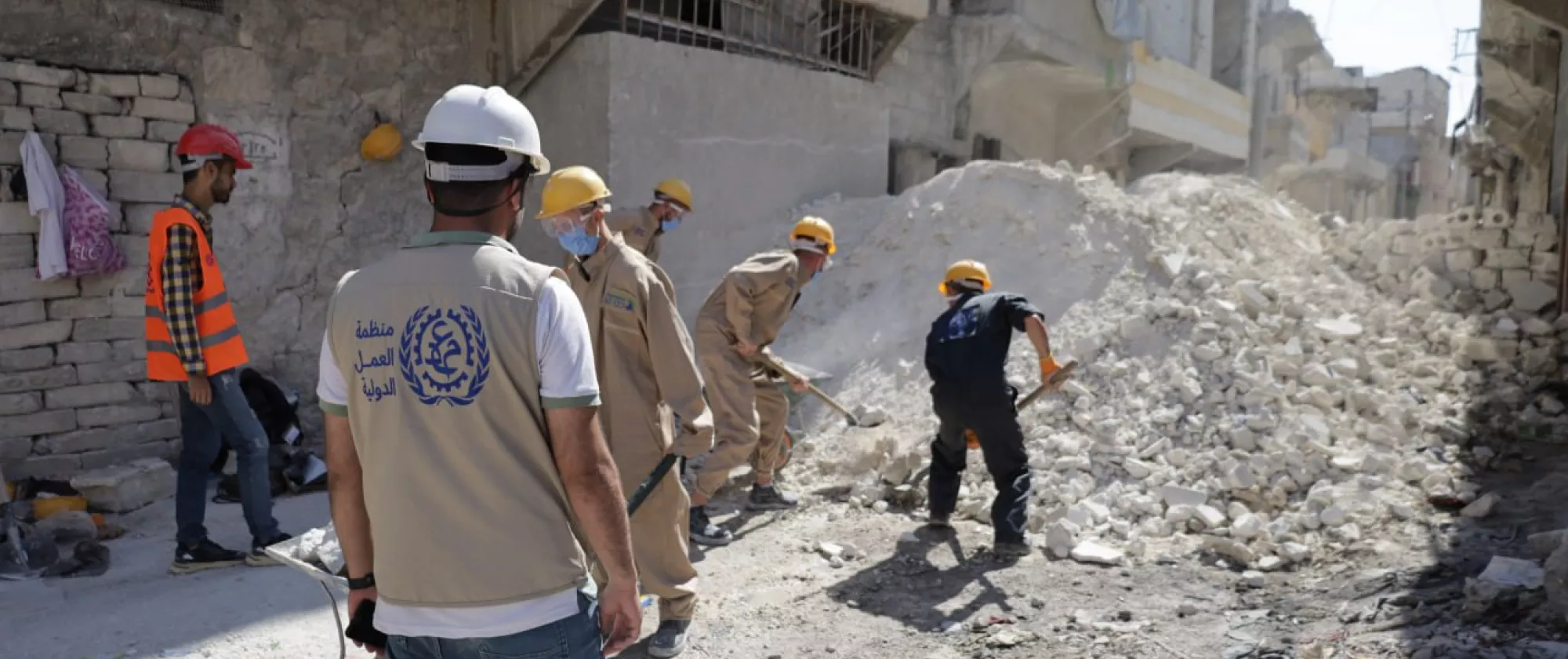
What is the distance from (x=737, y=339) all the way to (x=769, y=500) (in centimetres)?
101

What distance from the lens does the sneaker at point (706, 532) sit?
214 inches

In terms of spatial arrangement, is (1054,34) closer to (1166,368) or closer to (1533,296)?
(1533,296)

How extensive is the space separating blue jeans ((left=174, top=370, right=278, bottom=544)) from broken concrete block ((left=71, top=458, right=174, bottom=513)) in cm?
116

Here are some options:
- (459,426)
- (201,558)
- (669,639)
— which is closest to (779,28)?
(201,558)

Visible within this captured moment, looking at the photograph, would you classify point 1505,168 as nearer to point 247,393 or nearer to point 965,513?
point 965,513

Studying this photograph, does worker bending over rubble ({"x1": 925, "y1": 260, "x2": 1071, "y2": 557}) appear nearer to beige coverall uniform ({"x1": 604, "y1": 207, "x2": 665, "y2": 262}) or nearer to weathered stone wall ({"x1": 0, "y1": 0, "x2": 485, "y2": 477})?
beige coverall uniform ({"x1": 604, "y1": 207, "x2": 665, "y2": 262})

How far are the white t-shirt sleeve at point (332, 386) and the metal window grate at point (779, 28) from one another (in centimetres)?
641

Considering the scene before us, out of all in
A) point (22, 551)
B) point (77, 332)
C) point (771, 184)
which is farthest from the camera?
point (771, 184)

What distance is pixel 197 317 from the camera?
4.43 m

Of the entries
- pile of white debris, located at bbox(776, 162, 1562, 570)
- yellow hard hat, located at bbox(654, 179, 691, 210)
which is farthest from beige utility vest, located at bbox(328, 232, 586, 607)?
pile of white debris, located at bbox(776, 162, 1562, 570)

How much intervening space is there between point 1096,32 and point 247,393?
12.4m

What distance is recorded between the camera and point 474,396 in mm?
1863

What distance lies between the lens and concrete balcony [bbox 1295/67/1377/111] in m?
31.0

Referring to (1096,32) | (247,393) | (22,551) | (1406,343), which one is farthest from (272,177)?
(1096,32)
